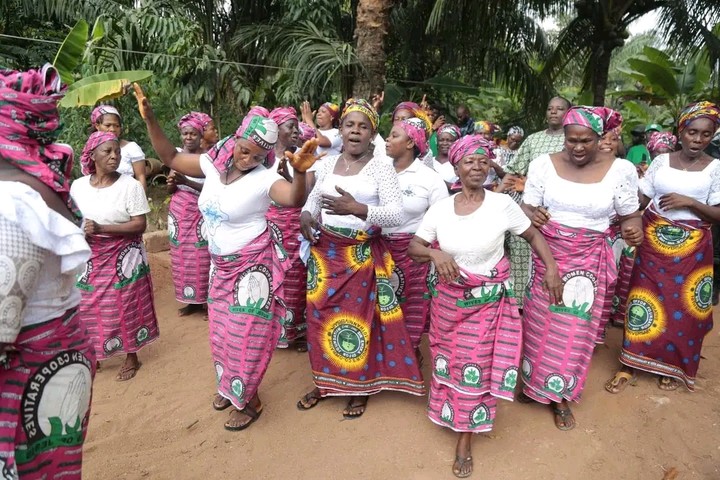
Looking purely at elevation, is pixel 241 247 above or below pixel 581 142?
below

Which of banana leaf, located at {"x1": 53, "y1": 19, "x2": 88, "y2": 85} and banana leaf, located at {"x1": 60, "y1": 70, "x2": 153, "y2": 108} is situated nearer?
banana leaf, located at {"x1": 60, "y1": 70, "x2": 153, "y2": 108}

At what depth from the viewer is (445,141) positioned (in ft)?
17.1

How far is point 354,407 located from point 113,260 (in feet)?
6.63

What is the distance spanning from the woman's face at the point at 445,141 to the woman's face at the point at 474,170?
7.61 ft

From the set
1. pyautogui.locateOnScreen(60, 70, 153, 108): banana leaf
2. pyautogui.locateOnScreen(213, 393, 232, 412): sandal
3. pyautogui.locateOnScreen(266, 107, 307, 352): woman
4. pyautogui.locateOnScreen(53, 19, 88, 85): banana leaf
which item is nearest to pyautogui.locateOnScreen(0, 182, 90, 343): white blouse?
pyautogui.locateOnScreen(213, 393, 232, 412): sandal

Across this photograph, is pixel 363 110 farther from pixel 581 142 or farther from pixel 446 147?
pixel 446 147

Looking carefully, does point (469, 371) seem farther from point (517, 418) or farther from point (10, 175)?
point (10, 175)

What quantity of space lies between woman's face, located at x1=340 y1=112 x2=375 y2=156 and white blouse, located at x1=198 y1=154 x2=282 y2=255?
0.47 metres

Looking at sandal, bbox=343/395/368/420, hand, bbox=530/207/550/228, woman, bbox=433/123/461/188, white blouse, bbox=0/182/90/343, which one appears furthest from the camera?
woman, bbox=433/123/461/188

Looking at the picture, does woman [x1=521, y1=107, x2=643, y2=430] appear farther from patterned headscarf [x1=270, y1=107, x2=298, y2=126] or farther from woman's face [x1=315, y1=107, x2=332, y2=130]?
woman's face [x1=315, y1=107, x2=332, y2=130]

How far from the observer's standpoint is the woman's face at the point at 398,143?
3.76m

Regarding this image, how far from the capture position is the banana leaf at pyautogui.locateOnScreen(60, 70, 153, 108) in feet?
17.3

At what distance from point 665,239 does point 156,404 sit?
3711 millimetres

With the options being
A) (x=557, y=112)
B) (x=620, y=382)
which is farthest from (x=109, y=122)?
(x=620, y=382)
